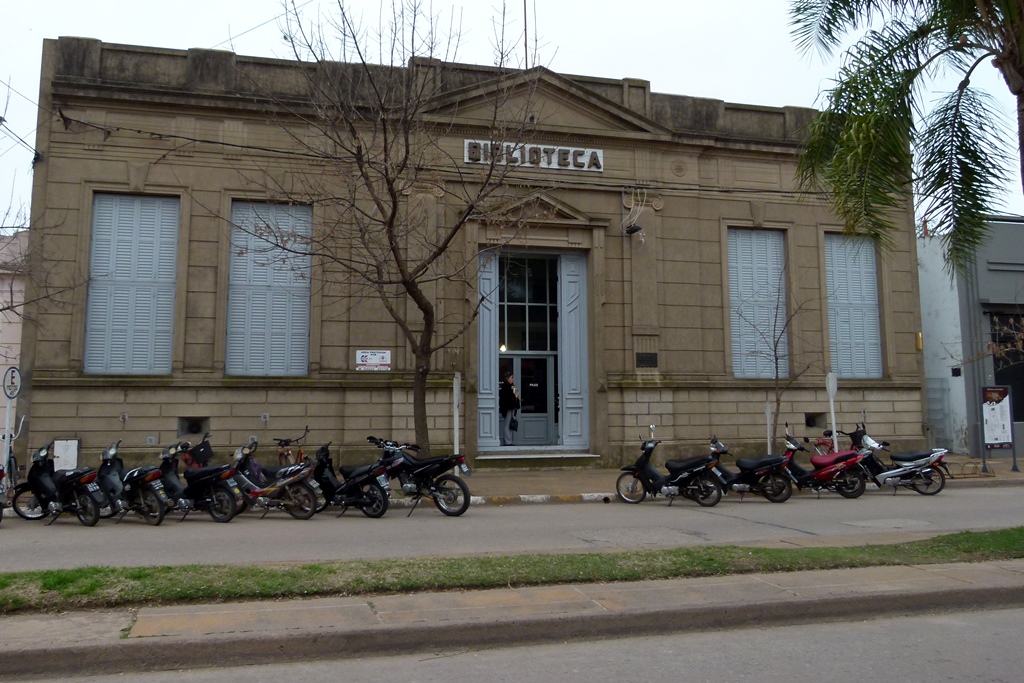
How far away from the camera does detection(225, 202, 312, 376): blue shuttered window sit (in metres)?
18.1

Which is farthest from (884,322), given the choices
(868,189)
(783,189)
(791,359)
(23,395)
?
(23,395)

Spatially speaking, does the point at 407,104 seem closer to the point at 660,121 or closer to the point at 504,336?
the point at 504,336

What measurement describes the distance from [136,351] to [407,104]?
858cm

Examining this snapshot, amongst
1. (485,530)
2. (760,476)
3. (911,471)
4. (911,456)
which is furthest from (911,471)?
(485,530)

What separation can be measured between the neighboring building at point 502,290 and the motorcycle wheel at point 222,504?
5.07m

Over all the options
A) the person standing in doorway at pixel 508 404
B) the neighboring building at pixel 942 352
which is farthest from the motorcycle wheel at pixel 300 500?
the neighboring building at pixel 942 352

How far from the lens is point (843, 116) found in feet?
33.2

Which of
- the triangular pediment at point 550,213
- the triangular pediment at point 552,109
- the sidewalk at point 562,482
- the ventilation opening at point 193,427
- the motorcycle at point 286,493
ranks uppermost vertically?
the triangular pediment at point 552,109

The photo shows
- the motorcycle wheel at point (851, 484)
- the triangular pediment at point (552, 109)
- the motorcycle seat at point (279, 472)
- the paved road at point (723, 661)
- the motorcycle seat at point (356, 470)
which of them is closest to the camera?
the paved road at point (723, 661)

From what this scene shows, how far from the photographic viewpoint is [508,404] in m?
19.9

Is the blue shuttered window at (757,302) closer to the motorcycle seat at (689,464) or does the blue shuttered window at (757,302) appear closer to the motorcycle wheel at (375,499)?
the motorcycle seat at (689,464)

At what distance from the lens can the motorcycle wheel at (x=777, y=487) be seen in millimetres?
14234

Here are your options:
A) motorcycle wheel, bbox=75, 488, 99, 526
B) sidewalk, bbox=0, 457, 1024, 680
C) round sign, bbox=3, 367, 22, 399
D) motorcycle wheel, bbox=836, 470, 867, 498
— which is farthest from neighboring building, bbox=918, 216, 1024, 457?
round sign, bbox=3, 367, 22, 399

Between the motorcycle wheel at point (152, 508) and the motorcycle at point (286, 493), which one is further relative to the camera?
the motorcycle at point (286, 493)
